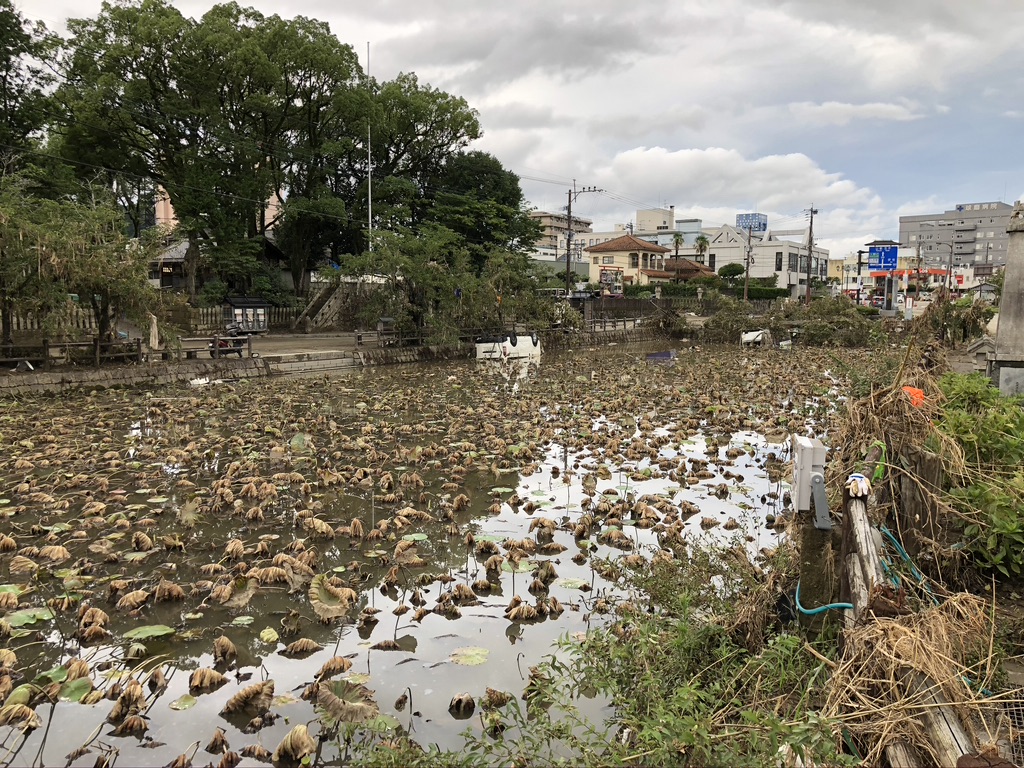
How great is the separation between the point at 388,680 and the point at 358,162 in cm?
3938

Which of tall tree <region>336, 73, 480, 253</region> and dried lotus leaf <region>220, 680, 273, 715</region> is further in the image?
tall tree <region>336, 73, 480, 253</region>

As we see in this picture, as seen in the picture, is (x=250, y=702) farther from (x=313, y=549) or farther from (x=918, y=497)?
(x=918, y=497)

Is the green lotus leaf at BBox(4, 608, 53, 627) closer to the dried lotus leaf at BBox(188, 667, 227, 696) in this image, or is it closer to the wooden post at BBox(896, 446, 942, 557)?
the dried lotus leaf at BBox(188, 667, 227, 696)

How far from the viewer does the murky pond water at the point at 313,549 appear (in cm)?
425

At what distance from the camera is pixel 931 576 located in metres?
4.48

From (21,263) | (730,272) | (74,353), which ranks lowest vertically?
(74,353)

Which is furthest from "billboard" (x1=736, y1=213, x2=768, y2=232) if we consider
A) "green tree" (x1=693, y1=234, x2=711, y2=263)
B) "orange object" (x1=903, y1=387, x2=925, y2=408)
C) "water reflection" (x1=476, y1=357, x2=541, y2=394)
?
"orange object" (x1=903, y1=387, x2=925, y2=408)

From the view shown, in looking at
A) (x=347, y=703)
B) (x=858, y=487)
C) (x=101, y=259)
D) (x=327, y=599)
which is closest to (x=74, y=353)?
(x=101, y=259)

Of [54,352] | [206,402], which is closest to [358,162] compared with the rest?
[54,352]

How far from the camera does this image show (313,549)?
21.5 ft

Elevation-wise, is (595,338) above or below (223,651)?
above

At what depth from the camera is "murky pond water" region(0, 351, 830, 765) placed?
167 inches

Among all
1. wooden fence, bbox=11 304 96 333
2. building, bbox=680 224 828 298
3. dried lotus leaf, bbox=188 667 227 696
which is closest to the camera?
dried lotus leaf, bbox=188 667 227 696

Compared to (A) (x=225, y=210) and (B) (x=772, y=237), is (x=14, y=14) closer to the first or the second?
(A) (x=225, y=210)
